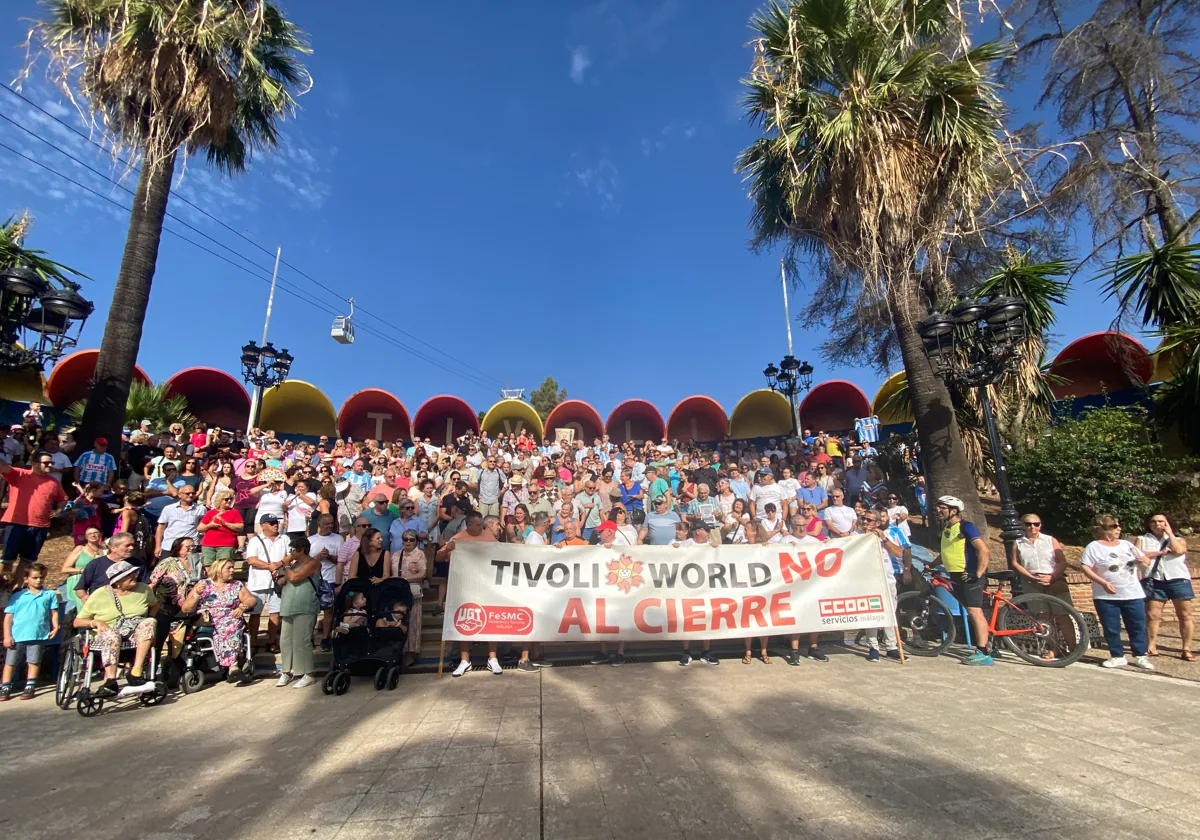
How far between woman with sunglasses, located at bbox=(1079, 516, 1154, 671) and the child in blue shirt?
38.6 feet

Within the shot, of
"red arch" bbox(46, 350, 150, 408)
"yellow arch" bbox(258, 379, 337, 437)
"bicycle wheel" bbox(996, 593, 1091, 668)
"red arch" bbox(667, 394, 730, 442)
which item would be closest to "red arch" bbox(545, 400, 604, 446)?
"red arch" bbox(667, 394, 730, 442)

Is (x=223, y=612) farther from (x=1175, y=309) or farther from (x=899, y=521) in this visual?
(x=1175, y=309)

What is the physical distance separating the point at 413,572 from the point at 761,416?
19938mm

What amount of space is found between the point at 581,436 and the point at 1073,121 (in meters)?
19.9

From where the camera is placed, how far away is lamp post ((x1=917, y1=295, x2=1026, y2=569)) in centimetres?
664

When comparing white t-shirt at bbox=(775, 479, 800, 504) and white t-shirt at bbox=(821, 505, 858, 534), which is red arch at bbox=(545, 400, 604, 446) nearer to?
white t-shirt at bbox=(775, 479, 800, 504)

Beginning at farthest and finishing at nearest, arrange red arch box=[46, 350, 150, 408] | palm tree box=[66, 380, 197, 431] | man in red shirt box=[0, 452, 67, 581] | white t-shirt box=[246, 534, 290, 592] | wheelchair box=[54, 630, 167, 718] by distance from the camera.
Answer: red arch box=[46, 350, 150, 408] → palm tree box=[66, 380, 197, 431] → man in red shirt box=[0, 452, 67, 581] → white t-shirt box=[246, 534, 290, 592] → wheelchair box=[54, 630, 167, 718]

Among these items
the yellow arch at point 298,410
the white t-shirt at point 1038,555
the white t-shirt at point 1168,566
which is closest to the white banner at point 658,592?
the white t-shirt at point 1038,555

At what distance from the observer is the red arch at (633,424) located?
79.1 ft

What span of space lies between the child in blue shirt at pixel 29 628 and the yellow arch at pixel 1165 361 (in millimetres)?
16509

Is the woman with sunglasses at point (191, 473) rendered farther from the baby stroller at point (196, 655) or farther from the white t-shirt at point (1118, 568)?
the white t-shirt at point (1118, 568)

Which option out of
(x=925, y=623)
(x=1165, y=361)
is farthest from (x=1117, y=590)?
(x=1165, y=361)

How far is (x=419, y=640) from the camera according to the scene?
5.93 meters

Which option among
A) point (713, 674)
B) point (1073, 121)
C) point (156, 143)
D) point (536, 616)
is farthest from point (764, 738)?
point (1073, 121)
